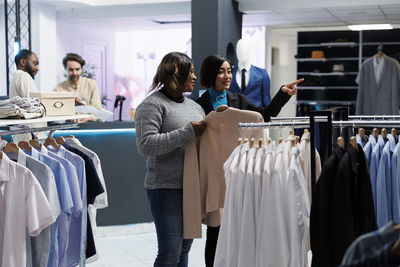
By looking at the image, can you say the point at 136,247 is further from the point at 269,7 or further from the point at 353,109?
the point at 353,109

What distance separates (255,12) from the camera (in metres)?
8.78

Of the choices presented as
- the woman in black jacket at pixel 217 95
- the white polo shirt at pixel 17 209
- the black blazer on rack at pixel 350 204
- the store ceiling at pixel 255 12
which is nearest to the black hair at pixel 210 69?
the woman in black jacket at pixel 217 95

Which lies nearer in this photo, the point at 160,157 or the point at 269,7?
the point at 160,157

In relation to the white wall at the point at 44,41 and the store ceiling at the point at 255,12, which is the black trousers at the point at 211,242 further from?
the white wall at the point at 44,41

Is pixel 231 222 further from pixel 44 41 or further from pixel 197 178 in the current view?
pixel 44 41

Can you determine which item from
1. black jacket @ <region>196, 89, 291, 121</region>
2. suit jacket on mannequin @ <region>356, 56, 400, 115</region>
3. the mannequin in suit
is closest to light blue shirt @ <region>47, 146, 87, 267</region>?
black jacket @ <region>196, 89, 291, 121</region>

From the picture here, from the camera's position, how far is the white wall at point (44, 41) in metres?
9.34

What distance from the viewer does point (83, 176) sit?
324 cm

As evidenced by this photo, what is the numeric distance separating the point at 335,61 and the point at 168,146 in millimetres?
8639

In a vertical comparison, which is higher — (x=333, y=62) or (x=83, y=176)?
(x=333, y=62)

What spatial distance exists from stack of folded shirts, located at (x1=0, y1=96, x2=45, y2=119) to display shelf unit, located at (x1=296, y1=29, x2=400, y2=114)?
812cm

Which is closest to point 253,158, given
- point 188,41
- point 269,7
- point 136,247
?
point 136,247

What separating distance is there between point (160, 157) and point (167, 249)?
48 centimetres

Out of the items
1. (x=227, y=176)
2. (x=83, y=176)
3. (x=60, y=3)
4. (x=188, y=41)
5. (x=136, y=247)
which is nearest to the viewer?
(x=227, y=176)
